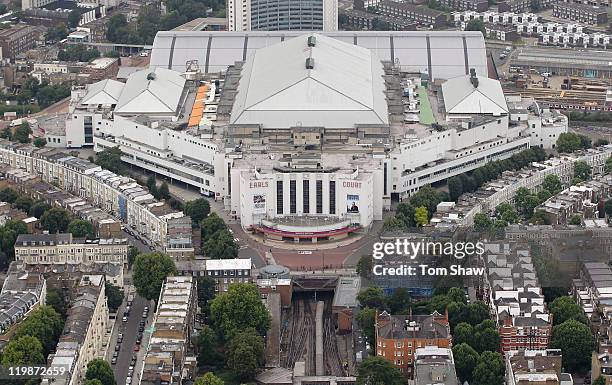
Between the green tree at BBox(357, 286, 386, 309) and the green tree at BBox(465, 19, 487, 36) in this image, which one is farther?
the green tree at BBox(465, 19, 487, 36)

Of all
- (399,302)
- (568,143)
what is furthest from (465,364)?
(568,143)

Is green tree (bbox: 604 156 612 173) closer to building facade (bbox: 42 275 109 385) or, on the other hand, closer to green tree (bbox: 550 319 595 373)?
green tree (bbox: 550 319 595 373)

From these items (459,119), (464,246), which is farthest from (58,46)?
(464,246)

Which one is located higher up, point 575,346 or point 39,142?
point 39,142

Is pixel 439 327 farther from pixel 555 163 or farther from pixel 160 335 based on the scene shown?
pixel 555 163

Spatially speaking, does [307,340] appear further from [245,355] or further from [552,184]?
[552,184]

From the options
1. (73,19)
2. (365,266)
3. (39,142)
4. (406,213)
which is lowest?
(365,266)

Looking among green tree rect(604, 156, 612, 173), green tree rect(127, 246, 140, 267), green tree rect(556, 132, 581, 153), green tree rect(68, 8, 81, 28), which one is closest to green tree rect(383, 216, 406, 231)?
green tree rect(127, 246, 140, 267)

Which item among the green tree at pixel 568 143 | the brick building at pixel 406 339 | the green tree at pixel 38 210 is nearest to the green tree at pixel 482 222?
the brick building at pixel 406 339
